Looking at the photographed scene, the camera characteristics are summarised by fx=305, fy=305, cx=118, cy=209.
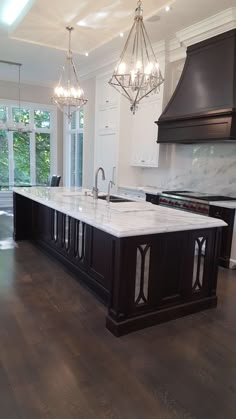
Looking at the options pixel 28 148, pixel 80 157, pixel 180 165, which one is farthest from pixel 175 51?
pixel 28 148

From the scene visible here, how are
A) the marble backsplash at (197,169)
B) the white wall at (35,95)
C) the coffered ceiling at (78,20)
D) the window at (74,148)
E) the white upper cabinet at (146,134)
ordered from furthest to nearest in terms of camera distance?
1. the window at (74,148)
2. the white wall at (35,95)
3. the white upper cabinet at (146,134)
4. the marble backsplash at (197,169)
5. the coffered ceiling at (78,20)

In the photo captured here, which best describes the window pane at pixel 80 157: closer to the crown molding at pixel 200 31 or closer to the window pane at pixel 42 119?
the window pane at pixel 42 119

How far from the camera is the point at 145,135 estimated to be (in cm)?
555

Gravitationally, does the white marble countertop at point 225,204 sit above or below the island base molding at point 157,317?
above

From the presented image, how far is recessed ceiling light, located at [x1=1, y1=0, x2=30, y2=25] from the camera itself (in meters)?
4.09

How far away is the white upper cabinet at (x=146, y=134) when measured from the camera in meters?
5.32

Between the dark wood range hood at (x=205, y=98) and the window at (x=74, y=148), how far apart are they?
392 centimetres

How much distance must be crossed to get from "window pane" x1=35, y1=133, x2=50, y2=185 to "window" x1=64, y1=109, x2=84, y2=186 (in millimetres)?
552

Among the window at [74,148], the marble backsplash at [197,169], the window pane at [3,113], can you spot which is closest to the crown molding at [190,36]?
the marble backsplash at [197,169]

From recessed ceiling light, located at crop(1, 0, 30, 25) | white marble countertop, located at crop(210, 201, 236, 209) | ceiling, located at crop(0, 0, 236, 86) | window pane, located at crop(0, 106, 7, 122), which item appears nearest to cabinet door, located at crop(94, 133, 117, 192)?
ceiling, located at crop(0, 0, 236, 86)

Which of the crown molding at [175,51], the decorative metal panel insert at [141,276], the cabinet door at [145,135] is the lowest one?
the decorative metal panel insert at [141,276]

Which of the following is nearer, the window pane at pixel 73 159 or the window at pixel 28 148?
the window at pixel 28 148

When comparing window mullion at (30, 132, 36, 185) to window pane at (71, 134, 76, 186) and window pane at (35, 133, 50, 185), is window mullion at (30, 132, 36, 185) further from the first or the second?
window pane at (71, 134, 76, 186)

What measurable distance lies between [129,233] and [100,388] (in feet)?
3.28
